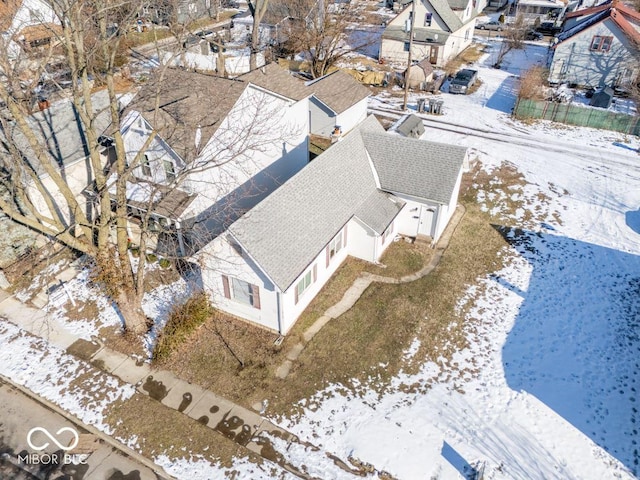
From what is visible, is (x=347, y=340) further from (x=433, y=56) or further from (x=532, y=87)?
(x=433, y=56)

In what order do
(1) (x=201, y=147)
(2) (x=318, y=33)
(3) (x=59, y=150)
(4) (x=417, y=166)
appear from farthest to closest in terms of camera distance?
(2) (x=318, y=33) < (4) (x=417, y=166) < (3) (x=59, y=150) < (1) (x=201, y=147)

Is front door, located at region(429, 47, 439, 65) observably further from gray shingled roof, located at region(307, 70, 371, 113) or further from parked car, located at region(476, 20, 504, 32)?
parked car, located at region(476, 20, 504, 32)

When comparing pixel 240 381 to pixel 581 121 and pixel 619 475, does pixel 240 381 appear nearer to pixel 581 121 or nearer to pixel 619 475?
pixel 619 475

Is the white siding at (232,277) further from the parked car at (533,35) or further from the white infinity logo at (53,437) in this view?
the parked car at (533,35)

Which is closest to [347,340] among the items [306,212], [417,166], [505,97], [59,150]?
[306,212]

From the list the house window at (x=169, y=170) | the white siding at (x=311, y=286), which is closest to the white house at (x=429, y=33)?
the white siding at (x=311, y=286)

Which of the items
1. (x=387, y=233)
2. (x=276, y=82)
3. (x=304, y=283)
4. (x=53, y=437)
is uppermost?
(x=276, y=82)
